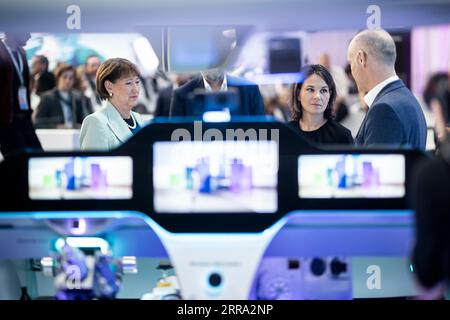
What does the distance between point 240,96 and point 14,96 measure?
56 cm

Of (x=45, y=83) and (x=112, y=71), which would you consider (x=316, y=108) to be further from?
→ (x=45, y=83)

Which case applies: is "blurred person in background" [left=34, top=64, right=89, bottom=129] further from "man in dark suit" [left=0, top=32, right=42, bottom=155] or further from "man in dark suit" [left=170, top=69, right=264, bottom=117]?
"man in dark suit" [left=170, top=69, right=264, bottom=117]

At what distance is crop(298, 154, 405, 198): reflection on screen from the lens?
6.90 ft

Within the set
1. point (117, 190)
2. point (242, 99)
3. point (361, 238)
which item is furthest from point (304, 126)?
point (117, 190)

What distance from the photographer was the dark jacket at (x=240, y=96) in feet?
7.11

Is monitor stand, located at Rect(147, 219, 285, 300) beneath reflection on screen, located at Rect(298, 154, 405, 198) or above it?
beneath

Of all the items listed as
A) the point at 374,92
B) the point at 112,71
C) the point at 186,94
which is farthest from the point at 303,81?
the point at 112,71

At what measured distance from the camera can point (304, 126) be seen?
217 cm

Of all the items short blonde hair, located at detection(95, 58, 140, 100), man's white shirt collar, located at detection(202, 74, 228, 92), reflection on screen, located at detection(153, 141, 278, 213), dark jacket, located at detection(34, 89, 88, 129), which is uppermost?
short blonde hair, located at detection(95, 58, 140, 100)

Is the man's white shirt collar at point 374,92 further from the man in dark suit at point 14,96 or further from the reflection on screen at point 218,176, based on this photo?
the man in dark suit at point 14,96

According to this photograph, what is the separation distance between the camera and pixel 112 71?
7.18 ft

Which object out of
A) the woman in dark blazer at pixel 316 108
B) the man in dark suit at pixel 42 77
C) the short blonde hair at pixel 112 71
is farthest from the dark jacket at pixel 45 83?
the woman in dark blazer at pixel 316 108

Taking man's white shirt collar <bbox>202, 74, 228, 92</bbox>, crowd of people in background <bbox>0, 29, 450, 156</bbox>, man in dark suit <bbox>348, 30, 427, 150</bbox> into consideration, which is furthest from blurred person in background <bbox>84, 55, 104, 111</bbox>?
man in dark suit <bbox>348, 30, 427, 150</bbox>

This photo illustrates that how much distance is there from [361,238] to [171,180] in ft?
1.58
